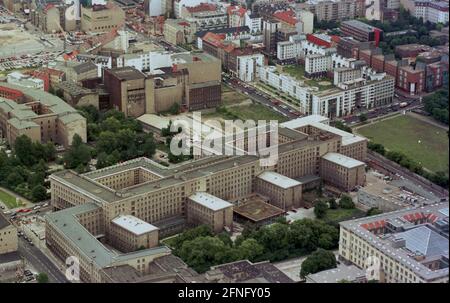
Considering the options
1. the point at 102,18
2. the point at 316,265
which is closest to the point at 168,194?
the point at 316,265

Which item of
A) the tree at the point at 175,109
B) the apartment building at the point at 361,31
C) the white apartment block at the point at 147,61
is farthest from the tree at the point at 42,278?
the apartment building at the point at 361,31

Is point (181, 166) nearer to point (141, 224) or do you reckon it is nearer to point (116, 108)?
point (141, 224)

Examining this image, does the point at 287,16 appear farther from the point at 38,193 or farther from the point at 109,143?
the point at 38,193

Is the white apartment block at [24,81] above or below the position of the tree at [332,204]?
above

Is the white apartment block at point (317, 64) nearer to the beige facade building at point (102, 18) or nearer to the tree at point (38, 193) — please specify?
the beige facade building at point (102, 18)

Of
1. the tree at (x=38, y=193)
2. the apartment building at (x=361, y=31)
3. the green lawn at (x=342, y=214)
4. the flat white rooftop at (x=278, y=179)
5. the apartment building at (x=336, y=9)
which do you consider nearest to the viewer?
the green lawn at (x=342, y=214)

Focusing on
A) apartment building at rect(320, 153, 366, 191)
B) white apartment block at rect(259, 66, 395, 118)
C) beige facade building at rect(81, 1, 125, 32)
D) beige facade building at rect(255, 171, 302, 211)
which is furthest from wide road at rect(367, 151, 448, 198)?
beige facade building at rect(81, 1, 125, 32)

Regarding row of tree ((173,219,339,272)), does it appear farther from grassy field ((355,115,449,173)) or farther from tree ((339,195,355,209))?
grassy field ((355,115,449,173))
